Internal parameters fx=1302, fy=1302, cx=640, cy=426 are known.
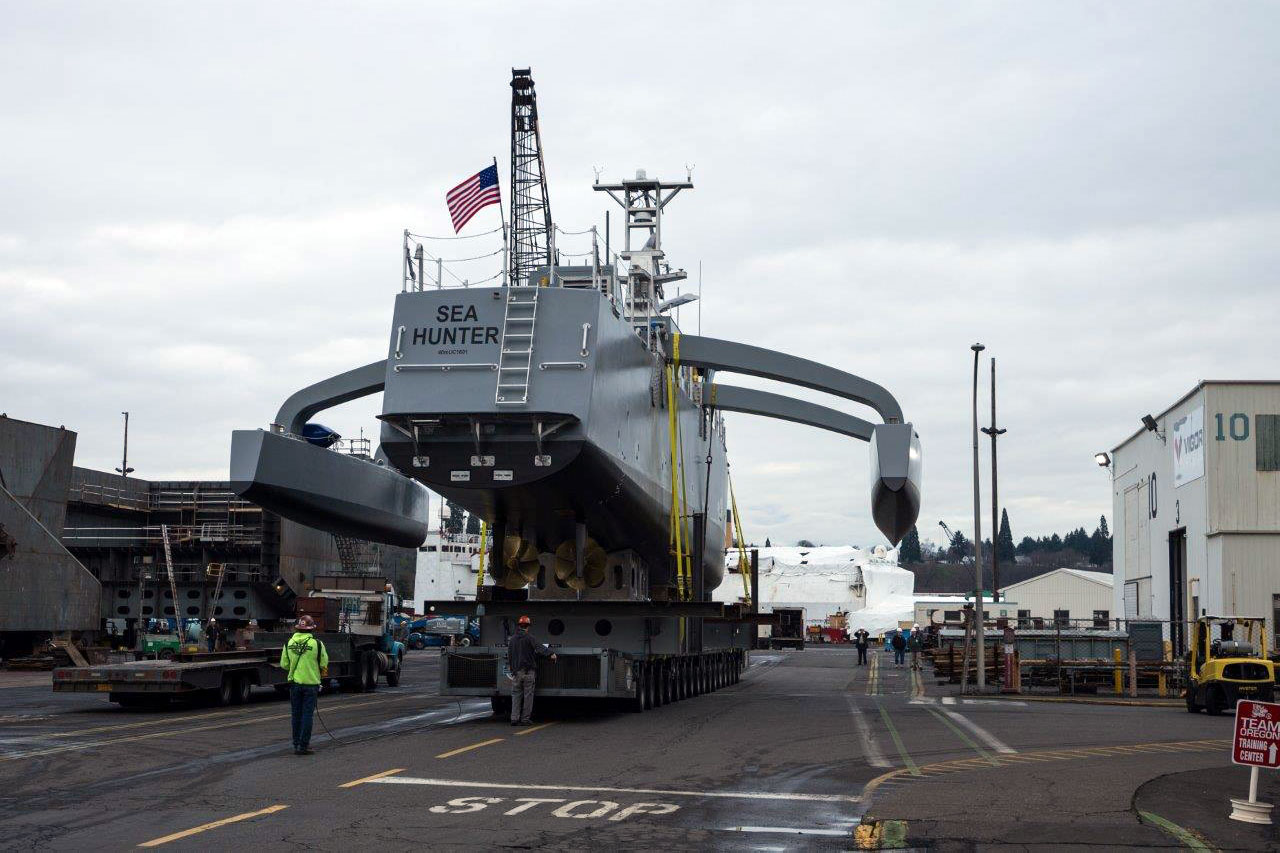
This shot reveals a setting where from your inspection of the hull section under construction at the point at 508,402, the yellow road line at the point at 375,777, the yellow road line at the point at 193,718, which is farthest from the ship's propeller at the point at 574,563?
the yellow road line at the point at 375,777

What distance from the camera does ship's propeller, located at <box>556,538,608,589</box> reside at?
72.5 ft

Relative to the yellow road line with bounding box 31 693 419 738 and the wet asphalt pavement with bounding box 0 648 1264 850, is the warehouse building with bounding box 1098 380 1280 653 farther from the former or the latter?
the yellow road line with bounding box 31 693 419 738

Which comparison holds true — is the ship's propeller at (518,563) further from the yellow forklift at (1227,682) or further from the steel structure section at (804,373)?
the yellow forklift at (1227,682)

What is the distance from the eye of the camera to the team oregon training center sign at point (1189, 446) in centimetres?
3722

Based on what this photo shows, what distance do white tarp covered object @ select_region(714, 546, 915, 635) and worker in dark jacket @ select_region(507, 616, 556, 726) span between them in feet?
252

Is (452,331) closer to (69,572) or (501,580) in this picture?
(501,580)

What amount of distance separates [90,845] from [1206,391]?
34.1 metres

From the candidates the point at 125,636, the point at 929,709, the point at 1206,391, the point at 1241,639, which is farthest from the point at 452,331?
the point at 125,636

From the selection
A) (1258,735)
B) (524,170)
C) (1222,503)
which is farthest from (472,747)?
(524,170)

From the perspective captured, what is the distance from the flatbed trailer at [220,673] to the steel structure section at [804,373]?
9425 mm

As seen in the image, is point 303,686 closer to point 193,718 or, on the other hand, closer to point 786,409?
point 193,718

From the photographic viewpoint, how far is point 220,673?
919 inches

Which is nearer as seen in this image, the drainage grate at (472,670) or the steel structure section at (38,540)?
the drainage grate at (472,670)

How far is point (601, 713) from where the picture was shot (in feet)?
72.1
